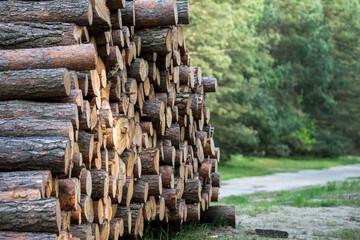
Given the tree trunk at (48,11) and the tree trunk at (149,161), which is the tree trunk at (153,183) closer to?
the tree trunk at (149,161)

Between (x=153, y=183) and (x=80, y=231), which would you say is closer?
(x=80, y=231)

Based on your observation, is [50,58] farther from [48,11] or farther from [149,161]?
[149,161]

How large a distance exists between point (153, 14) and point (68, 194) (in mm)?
2187

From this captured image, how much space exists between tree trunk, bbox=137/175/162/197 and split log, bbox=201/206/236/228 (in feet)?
7.12

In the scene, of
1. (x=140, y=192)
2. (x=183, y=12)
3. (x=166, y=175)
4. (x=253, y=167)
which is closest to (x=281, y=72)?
(x=253, y=167)

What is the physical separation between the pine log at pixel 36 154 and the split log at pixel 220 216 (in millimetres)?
4098

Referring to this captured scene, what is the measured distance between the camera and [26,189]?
3.18 meters

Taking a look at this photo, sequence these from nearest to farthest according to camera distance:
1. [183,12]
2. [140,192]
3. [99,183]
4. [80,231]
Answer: [80,231]
[99,183]
[140,192]
[183,12]

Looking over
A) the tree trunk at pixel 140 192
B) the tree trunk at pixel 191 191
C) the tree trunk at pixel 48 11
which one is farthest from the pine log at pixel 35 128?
the tree trunk at pixel 191 191

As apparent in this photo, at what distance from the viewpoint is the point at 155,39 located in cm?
513

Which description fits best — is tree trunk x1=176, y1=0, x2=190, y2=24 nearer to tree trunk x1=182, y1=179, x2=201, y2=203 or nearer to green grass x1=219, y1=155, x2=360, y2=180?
tree trunk x1=182, y1=179, x2=201, y2=203

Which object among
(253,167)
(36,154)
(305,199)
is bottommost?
(253,167)

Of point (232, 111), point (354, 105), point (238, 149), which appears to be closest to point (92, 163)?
point (232, 111)

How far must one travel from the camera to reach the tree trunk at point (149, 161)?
16.7 feet
